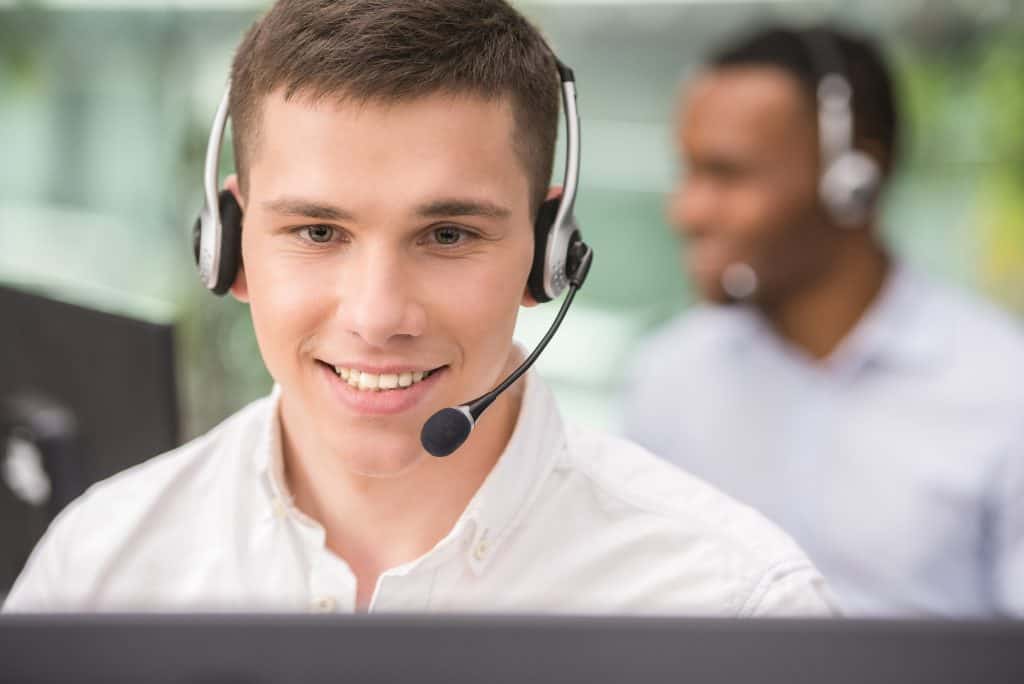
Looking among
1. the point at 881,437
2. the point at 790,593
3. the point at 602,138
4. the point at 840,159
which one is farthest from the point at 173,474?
the point at 602,138

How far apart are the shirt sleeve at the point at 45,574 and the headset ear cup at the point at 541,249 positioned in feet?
1.81

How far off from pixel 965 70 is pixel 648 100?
81 centimetres

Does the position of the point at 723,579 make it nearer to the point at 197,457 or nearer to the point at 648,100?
the point at 197,457

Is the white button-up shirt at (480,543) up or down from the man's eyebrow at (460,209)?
down

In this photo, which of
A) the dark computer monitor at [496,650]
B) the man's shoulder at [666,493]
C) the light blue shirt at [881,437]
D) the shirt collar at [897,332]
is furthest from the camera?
the shirt collar at [897,332]

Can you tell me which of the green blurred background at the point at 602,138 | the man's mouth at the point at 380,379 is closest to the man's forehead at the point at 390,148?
the man's mouth at the point at 380,379

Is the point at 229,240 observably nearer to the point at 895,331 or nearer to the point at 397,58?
the point at 397,58

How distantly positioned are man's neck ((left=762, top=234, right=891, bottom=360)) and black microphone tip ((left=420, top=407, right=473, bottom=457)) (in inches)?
56.8

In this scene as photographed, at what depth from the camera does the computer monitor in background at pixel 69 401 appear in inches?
41.3

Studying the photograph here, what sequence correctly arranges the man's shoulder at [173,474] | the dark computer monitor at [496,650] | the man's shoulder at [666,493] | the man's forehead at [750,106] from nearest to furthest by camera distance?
the dark computer monitor at [496,650]
the man's shoulder at [666,493]
the man's shoulder at [173,474]
the man's forehead at [750,106]

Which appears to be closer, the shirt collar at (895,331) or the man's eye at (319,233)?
the man's eye at (319,233)

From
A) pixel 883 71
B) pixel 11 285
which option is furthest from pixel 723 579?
pixel 883 71

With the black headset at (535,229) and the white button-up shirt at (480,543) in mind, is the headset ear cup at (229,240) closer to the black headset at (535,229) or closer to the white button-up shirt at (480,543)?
the black headset at (535,229)

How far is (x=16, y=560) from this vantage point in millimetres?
1172
